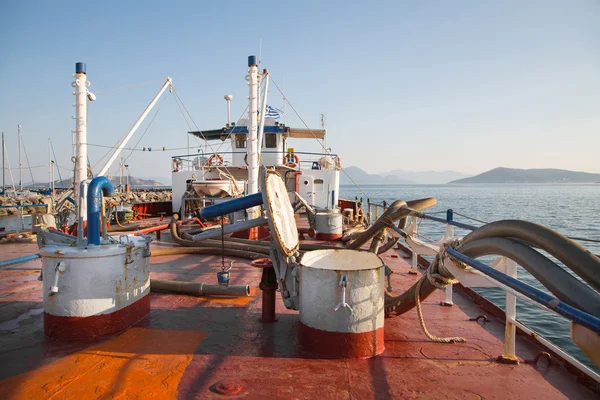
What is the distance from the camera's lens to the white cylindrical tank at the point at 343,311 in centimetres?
378

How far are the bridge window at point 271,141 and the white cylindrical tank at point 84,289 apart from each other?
1853 cm

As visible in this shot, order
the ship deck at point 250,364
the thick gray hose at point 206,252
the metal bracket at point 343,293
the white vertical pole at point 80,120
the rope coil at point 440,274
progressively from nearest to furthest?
the ship deck at point 250,364
the metal bracket at point 343,293
the rope coil at point 440,274
the thick gray hose at point 206,252
the white vertical pole at point 80,120

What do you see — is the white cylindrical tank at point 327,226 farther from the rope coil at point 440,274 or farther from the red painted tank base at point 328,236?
the rope coil at point 440,274

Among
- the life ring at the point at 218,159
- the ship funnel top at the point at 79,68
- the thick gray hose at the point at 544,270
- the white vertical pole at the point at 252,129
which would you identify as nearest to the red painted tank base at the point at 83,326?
the thick gray hose at the point at 544,270

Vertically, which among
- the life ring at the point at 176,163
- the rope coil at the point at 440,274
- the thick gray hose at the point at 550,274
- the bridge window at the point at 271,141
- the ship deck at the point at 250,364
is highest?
the bridge window at the point at 271,141

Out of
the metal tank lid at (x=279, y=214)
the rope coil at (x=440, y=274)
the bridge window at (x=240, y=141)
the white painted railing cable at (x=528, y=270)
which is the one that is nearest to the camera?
the white painted railing cable at (x=528, y=270)

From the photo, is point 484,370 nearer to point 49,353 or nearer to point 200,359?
point 200,359

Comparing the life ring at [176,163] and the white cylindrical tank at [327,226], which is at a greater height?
the life ring at [176,163]

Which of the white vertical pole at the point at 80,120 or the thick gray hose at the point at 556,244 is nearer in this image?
the thick gray hose at the point at 556,244

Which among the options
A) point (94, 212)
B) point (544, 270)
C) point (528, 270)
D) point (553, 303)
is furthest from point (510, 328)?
point (94, 212)

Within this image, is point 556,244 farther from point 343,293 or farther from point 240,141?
point 240,141

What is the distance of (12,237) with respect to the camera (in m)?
11.6

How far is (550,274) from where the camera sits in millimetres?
2436

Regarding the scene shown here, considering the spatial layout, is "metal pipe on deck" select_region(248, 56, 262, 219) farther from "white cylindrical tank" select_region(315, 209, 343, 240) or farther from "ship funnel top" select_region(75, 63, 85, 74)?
"ship funnel top" select_region(75, 63, 85, 74)
